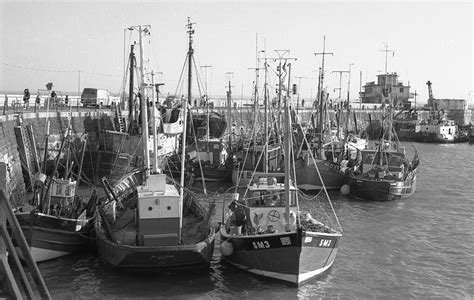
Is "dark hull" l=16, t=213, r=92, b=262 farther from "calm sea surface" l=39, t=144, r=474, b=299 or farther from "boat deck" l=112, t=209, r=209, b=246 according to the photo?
"boat deck" l=112, t=209, r=209, b=246

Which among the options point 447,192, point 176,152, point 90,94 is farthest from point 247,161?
point 90,94

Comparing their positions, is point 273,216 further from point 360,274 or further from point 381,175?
point 381,175

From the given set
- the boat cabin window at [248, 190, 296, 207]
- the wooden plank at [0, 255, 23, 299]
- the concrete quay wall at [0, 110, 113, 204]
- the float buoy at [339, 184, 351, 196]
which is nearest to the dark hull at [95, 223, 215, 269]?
the boat cabin window at [248, 190, 296, 207]

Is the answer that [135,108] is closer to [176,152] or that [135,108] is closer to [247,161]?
[176,152]

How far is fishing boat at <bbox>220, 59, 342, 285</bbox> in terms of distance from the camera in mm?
20234

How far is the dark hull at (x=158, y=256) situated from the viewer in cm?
2042

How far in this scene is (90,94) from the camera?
2933 inches

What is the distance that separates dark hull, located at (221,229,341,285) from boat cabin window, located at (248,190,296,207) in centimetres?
193

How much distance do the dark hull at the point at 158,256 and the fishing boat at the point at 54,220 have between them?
2.26 metres

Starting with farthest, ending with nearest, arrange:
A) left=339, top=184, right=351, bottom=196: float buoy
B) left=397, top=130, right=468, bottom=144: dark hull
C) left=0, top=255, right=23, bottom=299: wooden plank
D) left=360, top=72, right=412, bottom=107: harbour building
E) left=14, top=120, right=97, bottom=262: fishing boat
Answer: left=360, top=72, right=412, bottom=107: harbour building → left=397, top=130, right=468, bottom=144: dark hull → left=339, top=184, right=351, bottom=196: float buoy → left=14, top=120, right=97, bottom=262: fishing boat → left=0, top=255, right=23, bottom=299: wooden plank

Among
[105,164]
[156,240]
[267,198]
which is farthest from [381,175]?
[156,240]

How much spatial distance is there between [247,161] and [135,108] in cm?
1257

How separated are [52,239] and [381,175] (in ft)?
84.9

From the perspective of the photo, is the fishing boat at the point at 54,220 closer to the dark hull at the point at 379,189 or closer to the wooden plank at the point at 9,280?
the wooden plank at the point at 9,280
